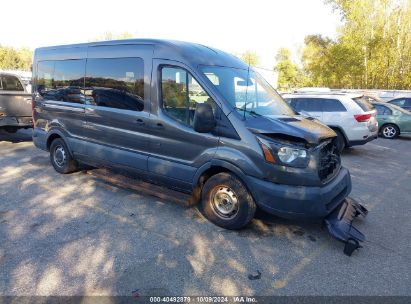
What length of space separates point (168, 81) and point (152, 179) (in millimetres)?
1426

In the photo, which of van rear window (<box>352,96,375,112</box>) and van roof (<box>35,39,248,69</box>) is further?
van rear window (<box>352,96,375,112</box>)

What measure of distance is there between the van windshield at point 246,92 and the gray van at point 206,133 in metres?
0.02

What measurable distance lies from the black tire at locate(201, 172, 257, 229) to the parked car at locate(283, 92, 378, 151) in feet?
17.2

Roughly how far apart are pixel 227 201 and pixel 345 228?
1.40 meters

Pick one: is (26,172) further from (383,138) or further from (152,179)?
(383,138)

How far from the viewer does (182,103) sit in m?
4.30

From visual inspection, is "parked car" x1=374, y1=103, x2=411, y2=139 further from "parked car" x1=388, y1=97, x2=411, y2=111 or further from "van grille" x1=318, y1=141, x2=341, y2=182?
"van grille" x1=318, y1=141, x2=341, y2=182

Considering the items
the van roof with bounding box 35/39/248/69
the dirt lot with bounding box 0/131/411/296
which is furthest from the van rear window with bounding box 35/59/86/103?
the dirt lot with bounding box 0/131/411/296

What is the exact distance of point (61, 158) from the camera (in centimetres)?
626

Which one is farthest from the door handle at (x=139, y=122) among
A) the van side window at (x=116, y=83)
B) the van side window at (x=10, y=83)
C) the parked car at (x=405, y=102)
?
the parked car at (x=405, y=102)

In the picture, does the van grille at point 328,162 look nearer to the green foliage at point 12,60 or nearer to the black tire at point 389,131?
the black tire at point 389,131

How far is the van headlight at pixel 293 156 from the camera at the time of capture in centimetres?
368

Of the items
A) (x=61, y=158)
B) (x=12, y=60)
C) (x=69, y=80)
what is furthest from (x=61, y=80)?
(x=12, y=60)

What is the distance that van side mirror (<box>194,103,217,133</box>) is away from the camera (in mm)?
3797
